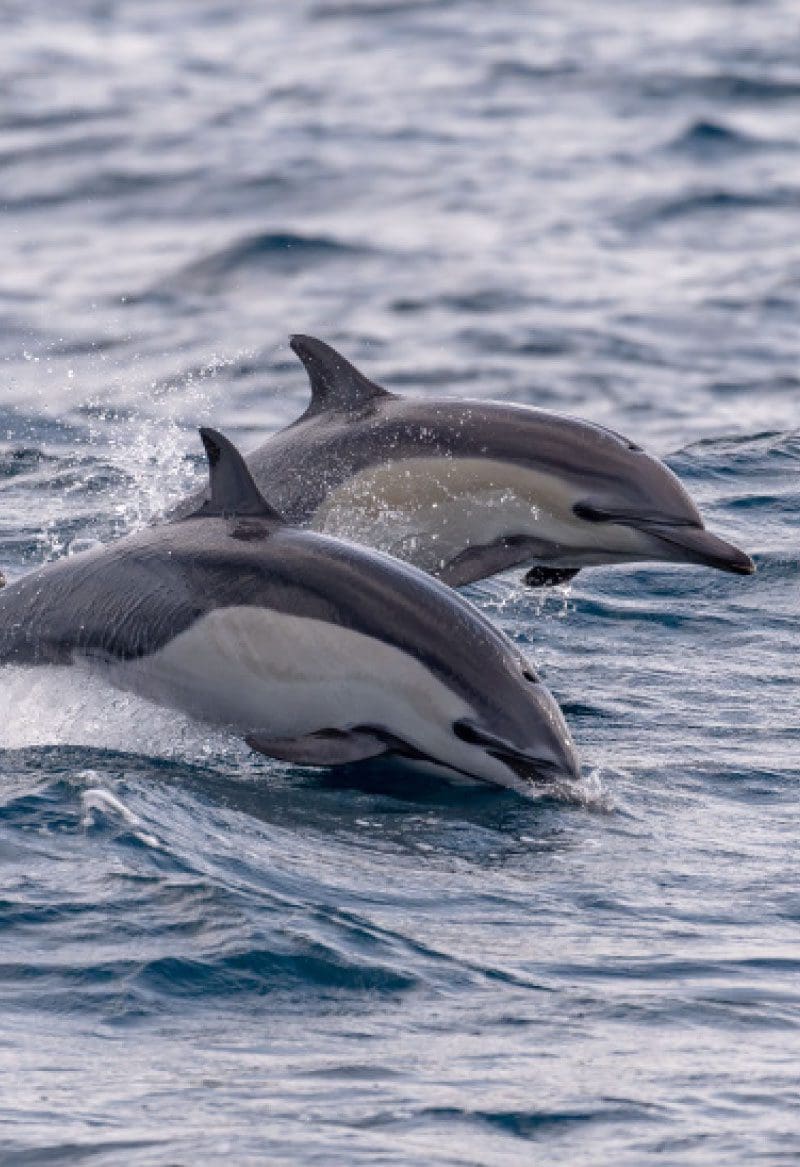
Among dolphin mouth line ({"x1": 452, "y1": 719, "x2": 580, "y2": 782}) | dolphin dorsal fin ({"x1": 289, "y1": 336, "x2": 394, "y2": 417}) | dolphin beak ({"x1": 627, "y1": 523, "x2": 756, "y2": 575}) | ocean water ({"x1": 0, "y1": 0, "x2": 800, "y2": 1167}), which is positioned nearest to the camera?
ocean water ({"x1": 0, "y1": 0, "x2": 800, "y2": 1167})

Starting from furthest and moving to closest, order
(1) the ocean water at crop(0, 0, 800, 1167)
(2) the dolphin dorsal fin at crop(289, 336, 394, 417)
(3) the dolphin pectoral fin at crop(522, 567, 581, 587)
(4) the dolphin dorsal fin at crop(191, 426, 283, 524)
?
(3) the dolphin pectoral fin at crop(522, 567, 581, 587) → (2) the dolphin dorsal fin at crop(289, 336, 394, 417) → (4) the dolphin dorsal fin at crop(191, 426, 283, 524) → (1) the ocean water at crop(0, 0, 800, 1167)

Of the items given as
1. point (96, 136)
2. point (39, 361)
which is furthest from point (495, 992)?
point (96, 136)

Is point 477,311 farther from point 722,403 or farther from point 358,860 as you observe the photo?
point 358,860

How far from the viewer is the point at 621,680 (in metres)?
9.71

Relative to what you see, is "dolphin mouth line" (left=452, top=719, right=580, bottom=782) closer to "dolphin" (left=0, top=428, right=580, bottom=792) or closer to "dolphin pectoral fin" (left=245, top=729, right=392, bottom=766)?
"dolphin" (left=0, top=428, right=580, bottom=792)

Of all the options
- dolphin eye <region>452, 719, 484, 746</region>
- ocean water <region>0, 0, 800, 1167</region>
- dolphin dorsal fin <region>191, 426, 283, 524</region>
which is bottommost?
ocean water <region>0, 0, 800, 1167</region>

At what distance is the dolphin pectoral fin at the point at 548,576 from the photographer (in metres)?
10.3

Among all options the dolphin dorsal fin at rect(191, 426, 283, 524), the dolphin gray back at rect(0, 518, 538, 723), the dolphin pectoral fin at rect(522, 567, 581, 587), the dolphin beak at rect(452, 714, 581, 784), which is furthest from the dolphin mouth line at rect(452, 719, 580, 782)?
the dolphin pectoral fin at rect(522, 567, 581, 587)

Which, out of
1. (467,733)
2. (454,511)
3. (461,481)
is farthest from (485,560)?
(467,733)

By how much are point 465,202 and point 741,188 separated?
268 cm

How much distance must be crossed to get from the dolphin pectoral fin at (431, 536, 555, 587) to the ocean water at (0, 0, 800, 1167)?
0.48 m

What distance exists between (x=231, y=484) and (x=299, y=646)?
2.07 feet

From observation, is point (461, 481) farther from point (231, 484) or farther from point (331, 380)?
point (231, 484)

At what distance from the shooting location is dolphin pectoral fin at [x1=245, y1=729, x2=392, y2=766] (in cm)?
771
